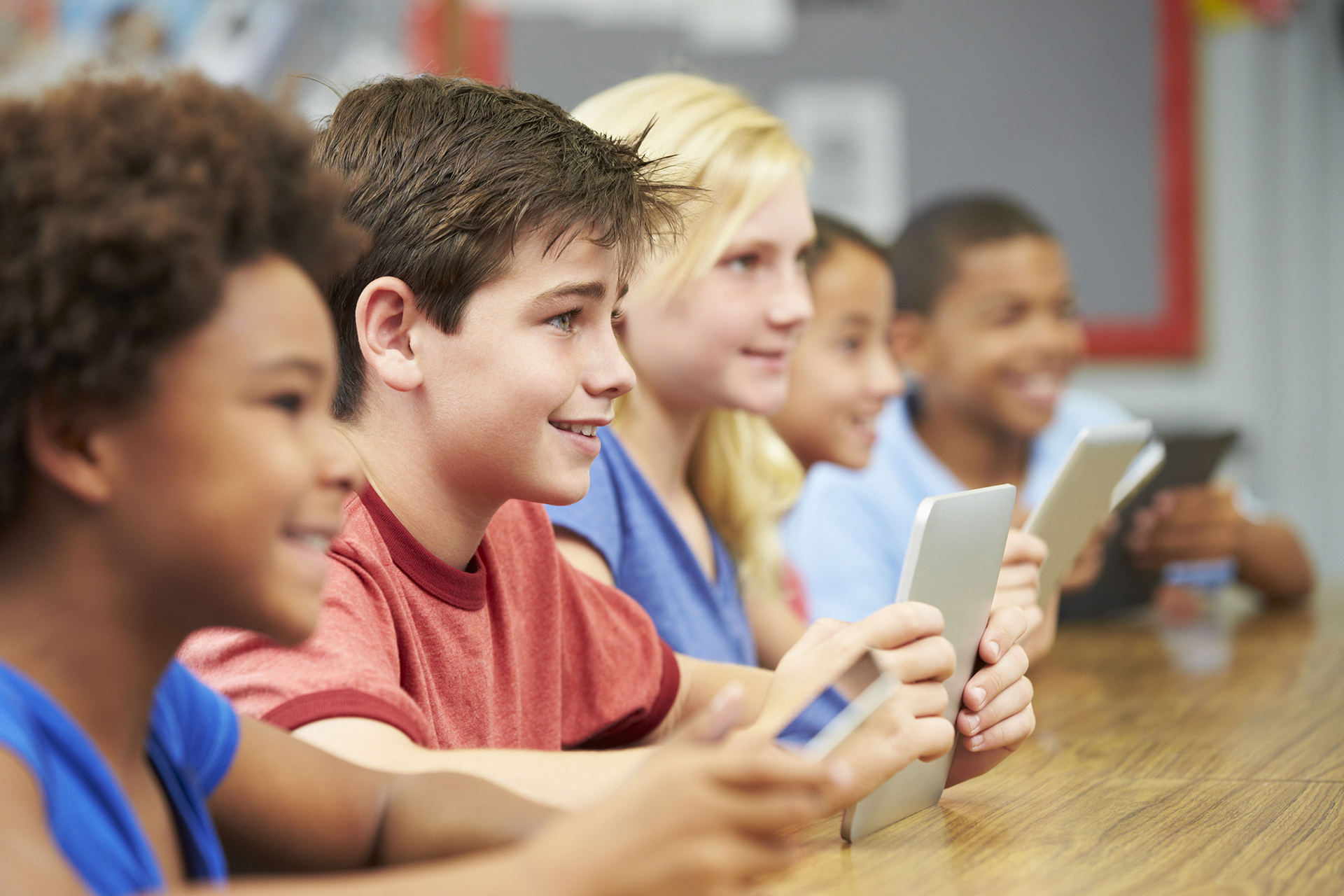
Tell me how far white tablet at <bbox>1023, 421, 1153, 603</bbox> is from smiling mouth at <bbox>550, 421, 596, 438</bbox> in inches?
14.5

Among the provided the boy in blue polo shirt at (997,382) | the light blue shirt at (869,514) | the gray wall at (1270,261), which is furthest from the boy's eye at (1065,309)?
the gray wall at (1270,261)

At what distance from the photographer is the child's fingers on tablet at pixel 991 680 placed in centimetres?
81

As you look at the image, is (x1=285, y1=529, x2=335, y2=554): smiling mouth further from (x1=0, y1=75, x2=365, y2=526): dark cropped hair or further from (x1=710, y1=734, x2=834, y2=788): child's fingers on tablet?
(x1=710, y1=734, x2=834, y2=788): child's fingers on tablet

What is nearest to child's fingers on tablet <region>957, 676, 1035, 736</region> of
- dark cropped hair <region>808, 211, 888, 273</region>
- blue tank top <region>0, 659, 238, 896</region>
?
blue tank top <region>0, 659, 238, 896</region>

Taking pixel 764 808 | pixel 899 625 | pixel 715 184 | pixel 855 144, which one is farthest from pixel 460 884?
pixel 855 144

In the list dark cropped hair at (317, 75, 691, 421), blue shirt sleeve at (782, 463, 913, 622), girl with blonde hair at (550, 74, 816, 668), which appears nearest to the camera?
dark cropped hair at (317, 75, 691, 421)

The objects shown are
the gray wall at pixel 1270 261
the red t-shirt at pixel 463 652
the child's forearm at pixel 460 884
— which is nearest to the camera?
the child's forearm at pixel 460 884

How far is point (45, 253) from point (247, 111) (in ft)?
0.34

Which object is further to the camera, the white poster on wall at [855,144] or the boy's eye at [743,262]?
the white poster on wall at [855,144]

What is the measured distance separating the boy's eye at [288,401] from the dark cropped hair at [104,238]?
4 centimetres

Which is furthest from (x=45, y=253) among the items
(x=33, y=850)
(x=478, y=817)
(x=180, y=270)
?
(x=478, y=817)

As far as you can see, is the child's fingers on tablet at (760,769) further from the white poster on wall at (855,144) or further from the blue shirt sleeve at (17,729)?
the white poster on wall at (855,144)

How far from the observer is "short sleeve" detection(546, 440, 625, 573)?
1059 millimetres

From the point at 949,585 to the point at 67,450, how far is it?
1.57 ft
